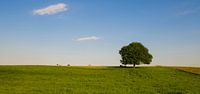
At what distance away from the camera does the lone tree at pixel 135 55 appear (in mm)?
89825

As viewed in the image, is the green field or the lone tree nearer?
the green field

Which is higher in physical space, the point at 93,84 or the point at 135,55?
the point at 135,55

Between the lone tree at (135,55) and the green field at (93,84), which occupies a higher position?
the lone tree at (135,55)

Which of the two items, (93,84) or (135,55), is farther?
(135,55)

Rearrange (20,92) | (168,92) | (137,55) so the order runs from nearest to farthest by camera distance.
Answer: (20,92) < (168,92) < (137,55)

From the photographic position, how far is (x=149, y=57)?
92125 mm

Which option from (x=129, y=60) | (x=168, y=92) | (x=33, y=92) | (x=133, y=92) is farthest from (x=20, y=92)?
(x=129, y=60)

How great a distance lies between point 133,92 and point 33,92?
9.33 meters

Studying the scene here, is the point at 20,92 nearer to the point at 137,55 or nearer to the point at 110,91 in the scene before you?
the point at 110,91

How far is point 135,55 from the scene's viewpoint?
90.0m

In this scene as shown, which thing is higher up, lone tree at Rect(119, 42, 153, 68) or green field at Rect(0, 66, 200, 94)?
lone tree at Rect(119, 42, 153, 68)

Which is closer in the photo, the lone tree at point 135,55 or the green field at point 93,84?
the green field at point 93,84

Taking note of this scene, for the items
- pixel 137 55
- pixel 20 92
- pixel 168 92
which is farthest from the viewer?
pixel 137 55

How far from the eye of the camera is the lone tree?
89825mm
